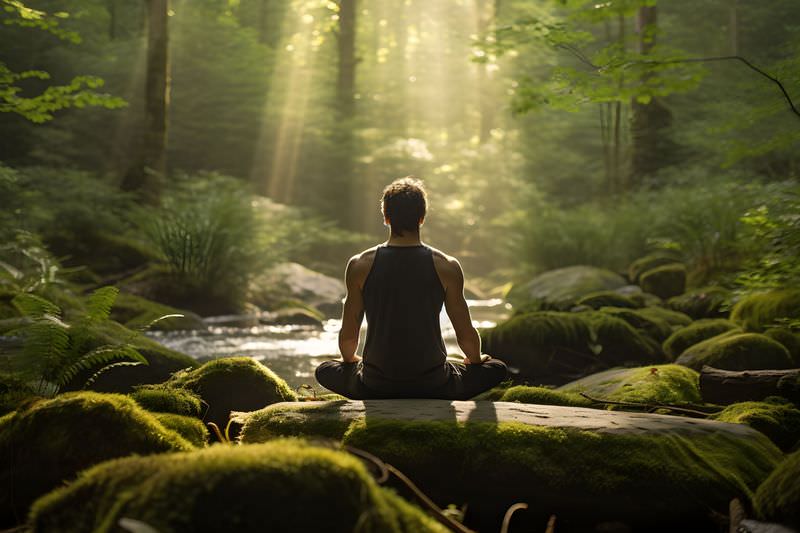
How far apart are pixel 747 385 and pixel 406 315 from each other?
2408 millimetres

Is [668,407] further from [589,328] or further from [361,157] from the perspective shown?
[361,157]

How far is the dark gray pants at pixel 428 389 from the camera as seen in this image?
4371 mm

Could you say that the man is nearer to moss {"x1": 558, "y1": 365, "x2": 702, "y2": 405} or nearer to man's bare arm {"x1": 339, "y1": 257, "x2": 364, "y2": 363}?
man's bare arm {"x1": 339, "y1": 257, "x2": 364, "y2": 363}

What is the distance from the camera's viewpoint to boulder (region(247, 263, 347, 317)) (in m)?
14.3

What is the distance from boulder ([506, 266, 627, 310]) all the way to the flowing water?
1.34 m

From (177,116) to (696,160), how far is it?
16259mm

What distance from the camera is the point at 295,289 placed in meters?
15.5

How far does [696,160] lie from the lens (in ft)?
71.3

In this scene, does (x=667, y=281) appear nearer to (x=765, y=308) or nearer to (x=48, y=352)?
(x=765, y=308)

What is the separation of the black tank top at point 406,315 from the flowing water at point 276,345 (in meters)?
2.76

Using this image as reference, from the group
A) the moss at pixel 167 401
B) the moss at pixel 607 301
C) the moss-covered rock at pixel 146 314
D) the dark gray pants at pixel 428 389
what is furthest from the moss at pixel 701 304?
the moss at pixel 167 401

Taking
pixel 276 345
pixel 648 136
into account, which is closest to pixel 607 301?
pixel 276 345

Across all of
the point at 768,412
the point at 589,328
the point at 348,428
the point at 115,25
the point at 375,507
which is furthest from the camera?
the point at 115,25

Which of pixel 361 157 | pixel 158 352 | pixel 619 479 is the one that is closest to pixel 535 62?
pixel 361 157
